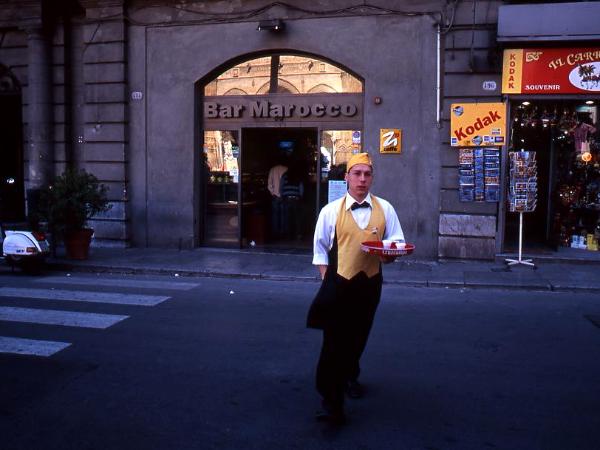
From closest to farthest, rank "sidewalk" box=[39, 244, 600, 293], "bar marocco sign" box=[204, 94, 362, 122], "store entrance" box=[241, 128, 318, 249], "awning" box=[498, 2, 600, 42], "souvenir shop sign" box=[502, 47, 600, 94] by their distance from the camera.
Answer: "sidewalk" box=[39, 244, 600, 293] < "awning" box=[498, 2, 600, 42] < "souvenir shop sign" box=[502, 47, 600, 94] < "bar marocco sign" box=[204, 94, 362, 122] < "store entrance" box=[241, 128, 318, 249]

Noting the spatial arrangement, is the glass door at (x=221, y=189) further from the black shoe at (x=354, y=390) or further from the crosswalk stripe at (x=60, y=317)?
the black shoe at (x=354, y=390)

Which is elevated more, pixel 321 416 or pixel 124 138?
pixel 124 138

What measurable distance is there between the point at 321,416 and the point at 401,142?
8.82 m

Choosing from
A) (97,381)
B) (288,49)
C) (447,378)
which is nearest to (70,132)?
(288,49)

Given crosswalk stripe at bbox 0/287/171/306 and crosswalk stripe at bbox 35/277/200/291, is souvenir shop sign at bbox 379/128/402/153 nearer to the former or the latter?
crosswalk stripe at bbox 35/277/200/291

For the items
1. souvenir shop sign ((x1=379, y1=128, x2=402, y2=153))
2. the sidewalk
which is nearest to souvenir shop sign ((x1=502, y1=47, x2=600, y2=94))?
souvenir shop sign ((x1=379, y1=128, x2=402, y2=153))

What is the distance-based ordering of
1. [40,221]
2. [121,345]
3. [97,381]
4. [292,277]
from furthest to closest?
[40,221]
[292,277]
[121,345]
[97,381]

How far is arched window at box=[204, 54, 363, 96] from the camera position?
1327 cm

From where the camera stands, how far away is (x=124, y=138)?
1415 cm

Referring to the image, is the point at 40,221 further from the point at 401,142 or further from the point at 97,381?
the point at 97,381

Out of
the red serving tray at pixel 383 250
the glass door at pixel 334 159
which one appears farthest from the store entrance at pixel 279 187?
the red serving tray at pixel 383 250

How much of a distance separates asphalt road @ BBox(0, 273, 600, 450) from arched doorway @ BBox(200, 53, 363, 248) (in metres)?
5.26

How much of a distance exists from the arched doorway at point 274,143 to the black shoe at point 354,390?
28.2 feet

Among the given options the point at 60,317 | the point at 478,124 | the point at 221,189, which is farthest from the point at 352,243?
the point at 221,189
